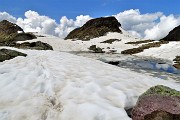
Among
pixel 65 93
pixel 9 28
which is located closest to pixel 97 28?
pixel 9 28

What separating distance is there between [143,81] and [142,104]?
485cm

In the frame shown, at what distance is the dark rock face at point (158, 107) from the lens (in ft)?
28.5

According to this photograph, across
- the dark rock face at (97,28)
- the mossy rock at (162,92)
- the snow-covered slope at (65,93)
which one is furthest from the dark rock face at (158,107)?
the dark rock face at (97,28)

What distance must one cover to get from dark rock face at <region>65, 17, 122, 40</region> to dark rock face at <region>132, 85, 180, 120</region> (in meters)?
78.5

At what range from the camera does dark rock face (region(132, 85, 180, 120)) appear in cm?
868

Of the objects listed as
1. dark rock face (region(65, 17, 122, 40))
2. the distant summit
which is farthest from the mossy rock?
the distant summit

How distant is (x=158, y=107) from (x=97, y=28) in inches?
3523

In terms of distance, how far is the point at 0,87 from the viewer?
11.6 metres

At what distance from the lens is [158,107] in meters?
8.86

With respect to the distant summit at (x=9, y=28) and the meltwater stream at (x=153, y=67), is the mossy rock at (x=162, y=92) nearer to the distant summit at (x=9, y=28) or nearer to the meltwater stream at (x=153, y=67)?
the meltwater stream at (x=153, y=67)

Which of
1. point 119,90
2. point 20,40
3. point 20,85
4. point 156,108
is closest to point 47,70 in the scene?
point 20,85

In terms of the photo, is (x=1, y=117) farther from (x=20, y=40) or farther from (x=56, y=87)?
(x=20, y=40)

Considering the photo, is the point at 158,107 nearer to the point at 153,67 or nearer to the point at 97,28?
the point at 153,67

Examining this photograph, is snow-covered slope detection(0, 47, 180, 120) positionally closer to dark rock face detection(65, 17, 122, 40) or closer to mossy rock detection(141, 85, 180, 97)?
mossy rock detection(141, 85, 180, 97)
